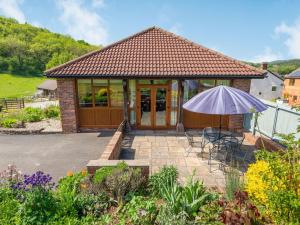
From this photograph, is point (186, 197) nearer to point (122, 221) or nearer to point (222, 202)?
point (222, 202)

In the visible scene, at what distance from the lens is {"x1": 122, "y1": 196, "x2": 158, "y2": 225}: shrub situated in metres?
3.42

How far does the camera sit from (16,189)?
14.2ft

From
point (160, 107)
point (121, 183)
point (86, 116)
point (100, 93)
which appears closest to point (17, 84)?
point (86, 116)

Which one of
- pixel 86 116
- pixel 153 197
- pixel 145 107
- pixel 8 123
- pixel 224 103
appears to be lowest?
pixel 153 197

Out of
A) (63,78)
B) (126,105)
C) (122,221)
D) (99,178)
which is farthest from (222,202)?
(63,78)

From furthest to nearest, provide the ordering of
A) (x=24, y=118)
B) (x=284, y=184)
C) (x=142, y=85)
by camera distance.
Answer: (x=24, y=118)
(x=142, y=85)
(x=284, y=184)

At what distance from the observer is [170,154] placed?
7.55m

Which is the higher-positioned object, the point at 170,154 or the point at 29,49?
the point at 29,49

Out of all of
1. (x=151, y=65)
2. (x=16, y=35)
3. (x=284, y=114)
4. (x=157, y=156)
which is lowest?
(x=157, y=156)

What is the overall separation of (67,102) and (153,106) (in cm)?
445

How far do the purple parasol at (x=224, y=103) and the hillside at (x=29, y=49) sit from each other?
6783cm

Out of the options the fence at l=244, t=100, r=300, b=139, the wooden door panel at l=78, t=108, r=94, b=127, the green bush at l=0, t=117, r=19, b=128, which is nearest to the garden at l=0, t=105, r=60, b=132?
the green bush at l=0, t=117, r=19, b=128

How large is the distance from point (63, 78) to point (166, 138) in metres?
5.90

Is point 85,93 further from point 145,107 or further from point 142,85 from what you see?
point 145,107
